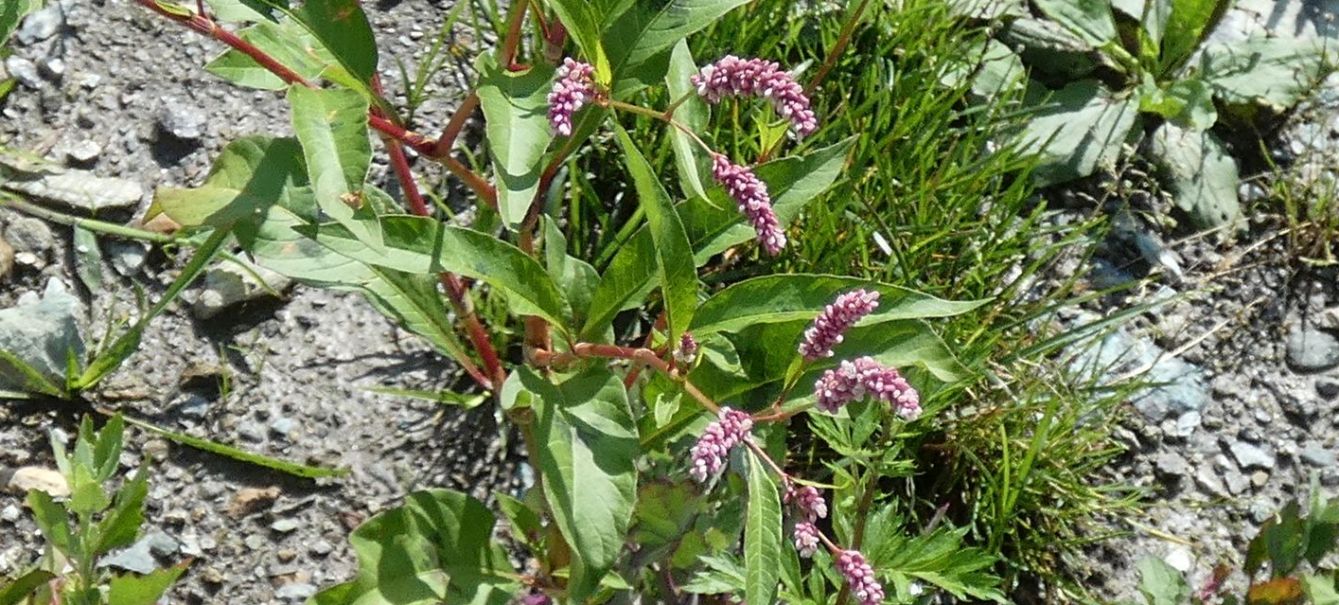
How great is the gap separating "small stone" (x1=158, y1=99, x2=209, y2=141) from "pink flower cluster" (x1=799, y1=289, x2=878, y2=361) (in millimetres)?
1842

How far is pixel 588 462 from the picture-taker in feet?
6.29

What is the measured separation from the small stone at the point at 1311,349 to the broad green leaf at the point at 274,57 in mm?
2388

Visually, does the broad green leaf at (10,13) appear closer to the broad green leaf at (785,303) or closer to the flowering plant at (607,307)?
the flowering plant at (607,307)

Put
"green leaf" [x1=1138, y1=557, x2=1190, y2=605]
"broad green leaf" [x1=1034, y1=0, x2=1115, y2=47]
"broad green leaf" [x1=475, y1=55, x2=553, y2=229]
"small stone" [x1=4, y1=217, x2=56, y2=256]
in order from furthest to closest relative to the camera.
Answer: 1. "broad green leaf" [x1=1034, y1=0, x2=1115, y2=47]
2. "small stone" [x1=4, y1=217, x2=56, y2=256]
3. "green leaf" [x1=1138, y1=557, x2=1190, y2=605]
4. "broad green leaf" [x1=475, y1=55, x2=553, y2=229]

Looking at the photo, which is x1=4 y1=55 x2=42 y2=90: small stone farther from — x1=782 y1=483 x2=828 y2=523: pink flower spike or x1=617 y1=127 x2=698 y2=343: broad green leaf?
x1=782 y1=483 x2=828 y2=523: pink flower spike

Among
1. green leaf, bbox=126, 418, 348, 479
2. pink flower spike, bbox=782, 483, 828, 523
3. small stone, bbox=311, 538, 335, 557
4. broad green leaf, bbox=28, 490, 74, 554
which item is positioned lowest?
small stone, bbox=311, 538, 335, 557

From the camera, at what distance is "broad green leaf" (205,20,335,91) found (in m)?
1.87

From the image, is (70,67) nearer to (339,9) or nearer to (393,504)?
(393,504)

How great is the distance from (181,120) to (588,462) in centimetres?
164

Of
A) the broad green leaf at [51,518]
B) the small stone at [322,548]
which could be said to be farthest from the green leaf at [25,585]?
the small stone at [322,548]

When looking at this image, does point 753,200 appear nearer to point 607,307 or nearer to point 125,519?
point 607,307

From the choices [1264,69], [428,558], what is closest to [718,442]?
[428,558]

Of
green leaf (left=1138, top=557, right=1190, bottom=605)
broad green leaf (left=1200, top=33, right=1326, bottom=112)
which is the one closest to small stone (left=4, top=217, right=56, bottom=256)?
green leaf (left=1138, top=557, right=1190, bottom=605)

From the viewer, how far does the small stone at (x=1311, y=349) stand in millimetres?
3207
